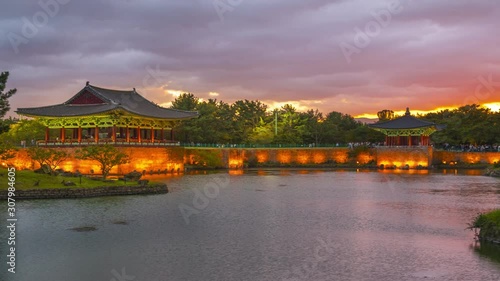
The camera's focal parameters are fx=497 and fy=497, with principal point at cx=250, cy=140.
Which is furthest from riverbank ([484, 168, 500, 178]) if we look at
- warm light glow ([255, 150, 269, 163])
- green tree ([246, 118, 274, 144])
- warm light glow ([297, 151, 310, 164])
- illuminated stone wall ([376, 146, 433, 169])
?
green tree ([246, 118, 274, 144])

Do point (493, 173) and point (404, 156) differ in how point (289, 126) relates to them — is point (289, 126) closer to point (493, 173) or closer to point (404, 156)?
point (404, 156)

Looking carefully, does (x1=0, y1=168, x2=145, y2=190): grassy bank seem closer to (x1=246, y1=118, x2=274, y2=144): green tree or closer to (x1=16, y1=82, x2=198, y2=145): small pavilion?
(x1=16, y1=82, x2=198, y2=145): small pavilion

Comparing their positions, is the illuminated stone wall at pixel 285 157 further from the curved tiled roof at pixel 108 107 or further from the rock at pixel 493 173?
the rock at pixel 493 173

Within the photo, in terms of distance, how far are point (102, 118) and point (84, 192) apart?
26.7 metres

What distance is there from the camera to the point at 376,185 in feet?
159

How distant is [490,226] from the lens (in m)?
20.7

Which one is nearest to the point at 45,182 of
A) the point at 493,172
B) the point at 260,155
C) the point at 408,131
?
the point at 260,155

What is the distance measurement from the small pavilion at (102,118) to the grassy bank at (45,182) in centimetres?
1893

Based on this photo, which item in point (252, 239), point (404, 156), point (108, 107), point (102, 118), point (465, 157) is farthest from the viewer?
point (465, 157)

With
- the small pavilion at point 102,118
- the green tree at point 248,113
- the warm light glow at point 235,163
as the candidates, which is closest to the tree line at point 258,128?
the green tree at point 248,113

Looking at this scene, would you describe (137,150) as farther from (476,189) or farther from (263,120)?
(263,120)

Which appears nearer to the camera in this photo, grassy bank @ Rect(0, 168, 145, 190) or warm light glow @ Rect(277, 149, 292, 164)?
grassy bank @ Rect(0, 168, 145, 190)

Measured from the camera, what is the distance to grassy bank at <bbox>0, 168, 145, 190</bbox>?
1367 inches

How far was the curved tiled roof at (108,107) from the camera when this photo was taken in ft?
201
